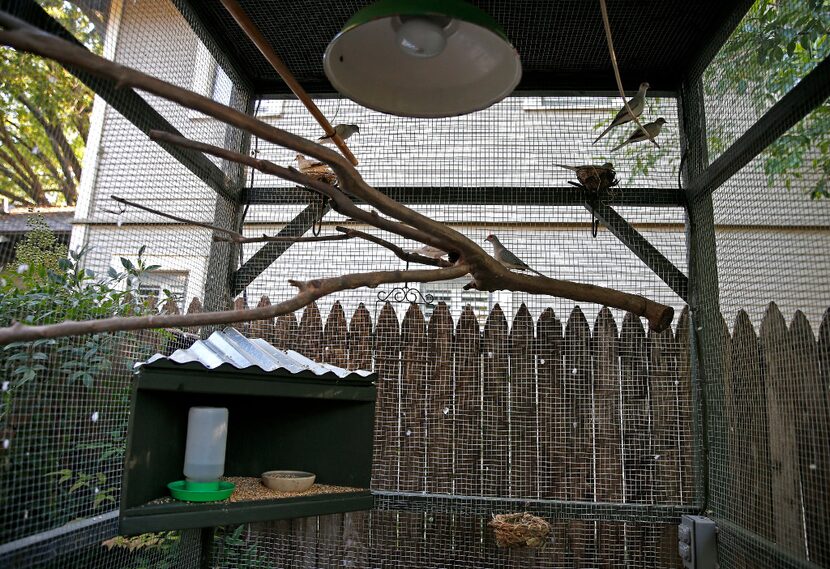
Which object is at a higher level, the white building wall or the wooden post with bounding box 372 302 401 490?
the white building wall

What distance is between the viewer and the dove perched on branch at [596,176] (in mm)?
2486

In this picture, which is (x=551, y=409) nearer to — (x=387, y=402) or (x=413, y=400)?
(x=413, y=400)

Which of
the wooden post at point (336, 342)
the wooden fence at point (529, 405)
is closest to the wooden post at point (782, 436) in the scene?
the wooden fence at point (529, 405)

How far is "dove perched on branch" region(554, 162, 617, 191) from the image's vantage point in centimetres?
249

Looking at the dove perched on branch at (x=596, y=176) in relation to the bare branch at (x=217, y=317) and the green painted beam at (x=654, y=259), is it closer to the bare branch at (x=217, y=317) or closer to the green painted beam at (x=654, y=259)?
the green painted beam at (x=654, y=259)

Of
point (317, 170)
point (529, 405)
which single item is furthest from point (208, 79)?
point (529, 405)

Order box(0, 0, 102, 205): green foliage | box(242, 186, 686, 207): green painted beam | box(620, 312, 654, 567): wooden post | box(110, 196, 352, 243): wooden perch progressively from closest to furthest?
box(110, 196, 352, 243): wooden perch → box(0, 0, 102, 205): green foliage → box(620, 312, 654, 567): wooden post → box(242, 186, 686, 207): green painted beam

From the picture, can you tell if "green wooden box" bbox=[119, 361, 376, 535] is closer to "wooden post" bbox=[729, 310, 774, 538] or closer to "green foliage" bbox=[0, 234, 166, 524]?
"green foliage" bbox=[0, 234, 166, 524]

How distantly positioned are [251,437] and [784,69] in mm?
2246

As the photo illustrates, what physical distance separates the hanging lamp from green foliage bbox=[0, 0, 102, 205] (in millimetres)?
970

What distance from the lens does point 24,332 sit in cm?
96

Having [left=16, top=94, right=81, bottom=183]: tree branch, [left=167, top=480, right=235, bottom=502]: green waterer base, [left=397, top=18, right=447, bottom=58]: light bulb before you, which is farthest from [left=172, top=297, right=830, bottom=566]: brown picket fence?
[left=397, top=18, right=447, bottom=58]: light bulb

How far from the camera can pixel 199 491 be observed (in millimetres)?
1812

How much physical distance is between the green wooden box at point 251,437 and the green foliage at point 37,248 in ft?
1.98
